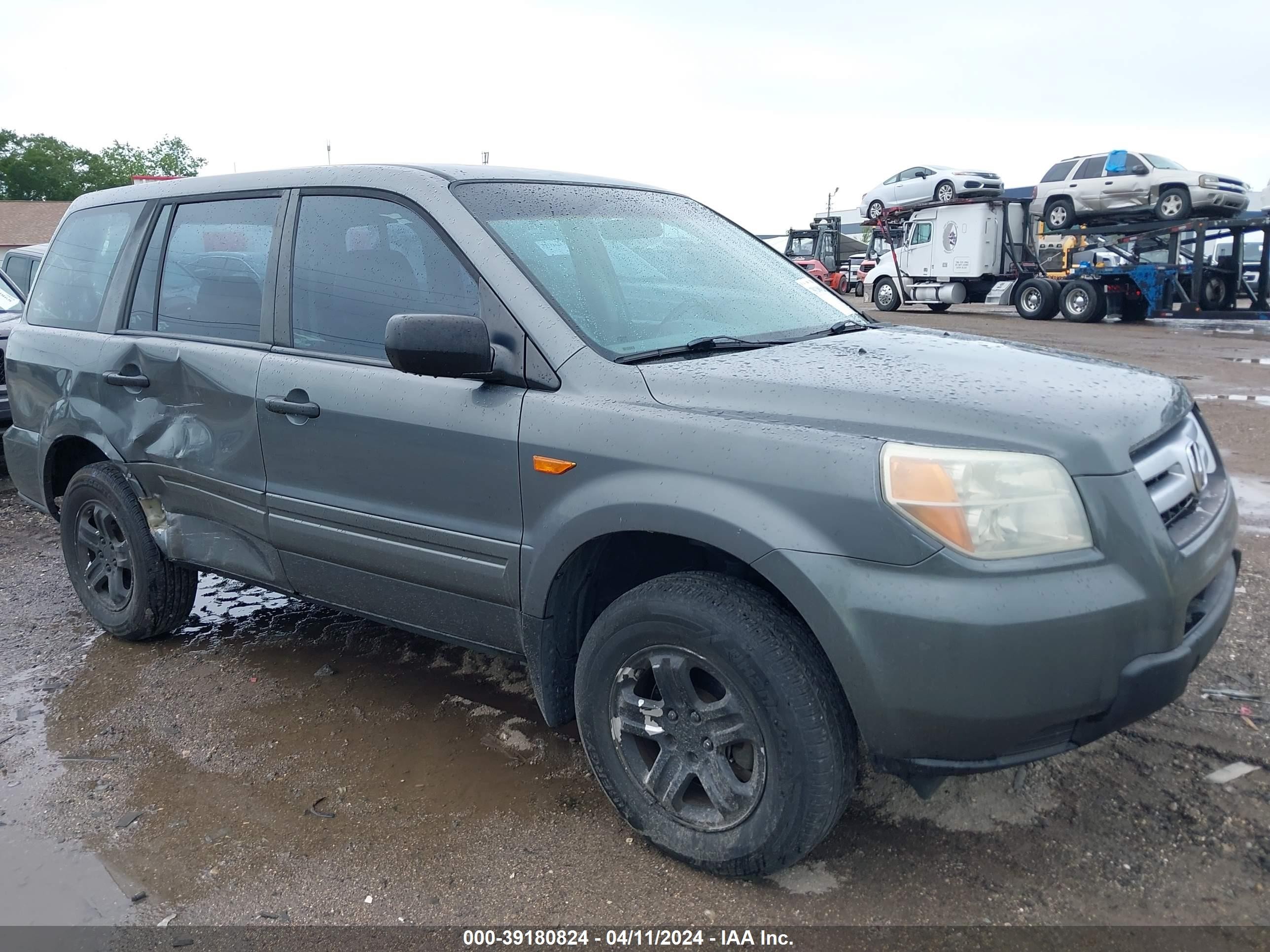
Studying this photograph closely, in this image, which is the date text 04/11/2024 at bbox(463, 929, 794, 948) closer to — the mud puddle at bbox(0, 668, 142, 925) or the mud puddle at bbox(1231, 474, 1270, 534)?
the mud puddle at bbox(0, 668, 142, 925)

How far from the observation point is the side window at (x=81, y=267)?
4.23 metres

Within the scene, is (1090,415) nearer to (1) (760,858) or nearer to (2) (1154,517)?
(2) (1154,517)

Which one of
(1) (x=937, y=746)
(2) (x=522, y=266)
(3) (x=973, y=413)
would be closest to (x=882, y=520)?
(3) (x=973, y=413)

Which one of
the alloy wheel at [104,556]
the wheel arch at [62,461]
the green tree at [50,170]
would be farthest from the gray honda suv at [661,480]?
the green tree at [50,170]

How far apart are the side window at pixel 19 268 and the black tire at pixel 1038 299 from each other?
1870 centimetres

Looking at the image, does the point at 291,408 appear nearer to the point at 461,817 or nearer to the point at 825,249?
the point at 461,817

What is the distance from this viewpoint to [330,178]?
3455 mm

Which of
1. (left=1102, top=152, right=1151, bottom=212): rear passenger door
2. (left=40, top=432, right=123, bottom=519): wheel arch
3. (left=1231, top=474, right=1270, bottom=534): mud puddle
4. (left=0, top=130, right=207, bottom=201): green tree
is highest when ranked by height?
(left=0, top=130, right=207, bottom=201): green tree

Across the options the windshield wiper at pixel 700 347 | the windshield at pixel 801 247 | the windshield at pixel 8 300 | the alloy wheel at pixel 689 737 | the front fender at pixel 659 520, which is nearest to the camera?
the front fender at pixel 659 520

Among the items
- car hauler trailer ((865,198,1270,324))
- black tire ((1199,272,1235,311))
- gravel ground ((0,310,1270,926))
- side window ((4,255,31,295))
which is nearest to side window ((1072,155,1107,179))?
car hauler trailer ((865,198,1270,324))

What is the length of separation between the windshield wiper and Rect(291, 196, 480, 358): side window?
1.71 feet

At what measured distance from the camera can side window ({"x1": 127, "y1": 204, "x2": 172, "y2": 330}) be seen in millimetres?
4016

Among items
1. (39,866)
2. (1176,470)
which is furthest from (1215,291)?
(39,866)

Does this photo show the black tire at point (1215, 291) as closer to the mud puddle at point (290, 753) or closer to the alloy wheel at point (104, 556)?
the mud puddle at point (290, 753)
